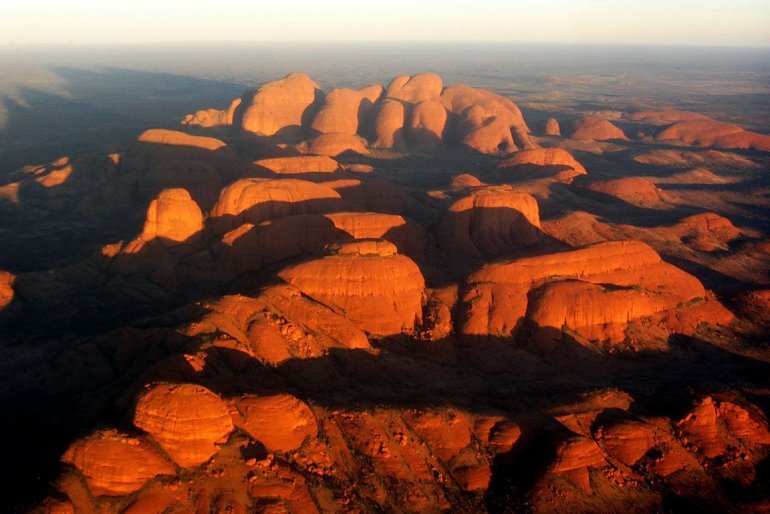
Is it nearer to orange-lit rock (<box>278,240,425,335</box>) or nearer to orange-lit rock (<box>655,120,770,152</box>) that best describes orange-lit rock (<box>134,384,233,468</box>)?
orange-lit rock (<box>278,240,425,335</box>)

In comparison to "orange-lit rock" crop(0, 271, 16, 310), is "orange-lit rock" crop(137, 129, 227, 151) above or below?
above

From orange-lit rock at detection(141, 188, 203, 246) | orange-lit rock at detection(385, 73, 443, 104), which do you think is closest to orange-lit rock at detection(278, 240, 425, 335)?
orange-lit rock at detection(141, 188, 203, 246)

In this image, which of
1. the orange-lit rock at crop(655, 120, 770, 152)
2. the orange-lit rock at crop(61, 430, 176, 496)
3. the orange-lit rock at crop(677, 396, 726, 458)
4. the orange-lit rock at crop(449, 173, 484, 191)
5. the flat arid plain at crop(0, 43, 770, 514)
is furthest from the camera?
the orange-lit rock at crop(655, 120, 770, 152)

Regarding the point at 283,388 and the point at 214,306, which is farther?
the point at 214,306

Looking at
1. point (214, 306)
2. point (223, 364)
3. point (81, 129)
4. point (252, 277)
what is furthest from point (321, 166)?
point (81, 129)

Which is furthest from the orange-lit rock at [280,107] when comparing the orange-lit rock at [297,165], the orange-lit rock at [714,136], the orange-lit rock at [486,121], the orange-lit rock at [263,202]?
the orange-lit rock at [714,136]

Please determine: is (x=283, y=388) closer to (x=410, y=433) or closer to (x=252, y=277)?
(x=410, y=433)
